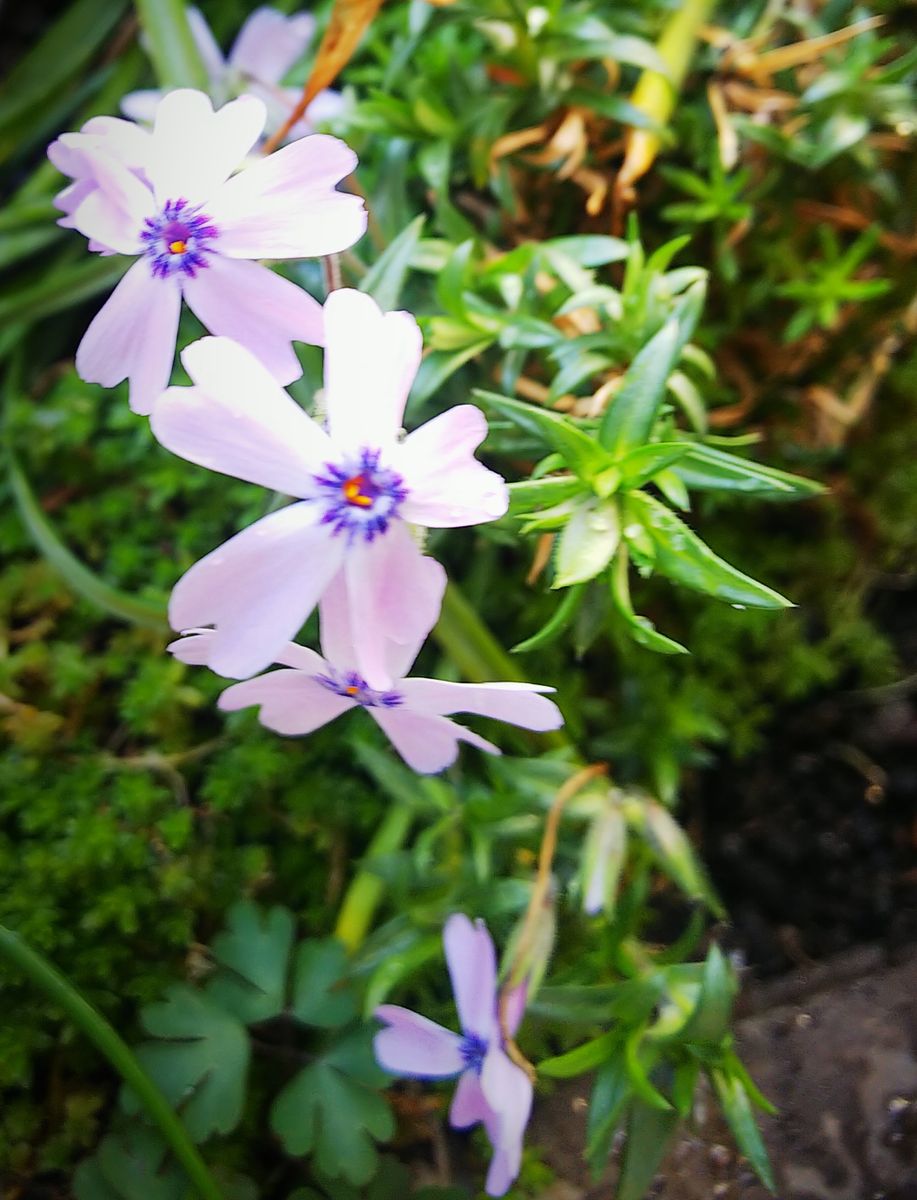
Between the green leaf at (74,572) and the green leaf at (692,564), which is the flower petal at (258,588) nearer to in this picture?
the green leaf at (692,564)

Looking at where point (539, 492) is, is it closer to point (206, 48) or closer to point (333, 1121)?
point (333, 1121)

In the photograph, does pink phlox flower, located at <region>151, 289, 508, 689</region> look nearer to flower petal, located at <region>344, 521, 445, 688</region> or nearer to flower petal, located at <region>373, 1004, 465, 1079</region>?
flower petal, located at <region>344, 521, 445, 688</region>

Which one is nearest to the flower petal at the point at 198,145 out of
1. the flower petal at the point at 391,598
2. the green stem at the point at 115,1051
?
the flower petal at the point at 391,598

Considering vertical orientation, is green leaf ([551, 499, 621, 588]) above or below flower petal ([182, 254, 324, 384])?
below

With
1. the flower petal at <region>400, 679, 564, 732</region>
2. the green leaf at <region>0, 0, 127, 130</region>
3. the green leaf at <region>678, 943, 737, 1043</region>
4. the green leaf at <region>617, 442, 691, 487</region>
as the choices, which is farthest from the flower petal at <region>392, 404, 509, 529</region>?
the green leaf at <region>0, 0, 127, 130</region>


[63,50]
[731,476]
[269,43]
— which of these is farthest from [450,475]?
[63,50]

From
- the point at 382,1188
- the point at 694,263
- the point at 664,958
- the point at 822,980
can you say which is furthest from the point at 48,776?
the point at 694,263
